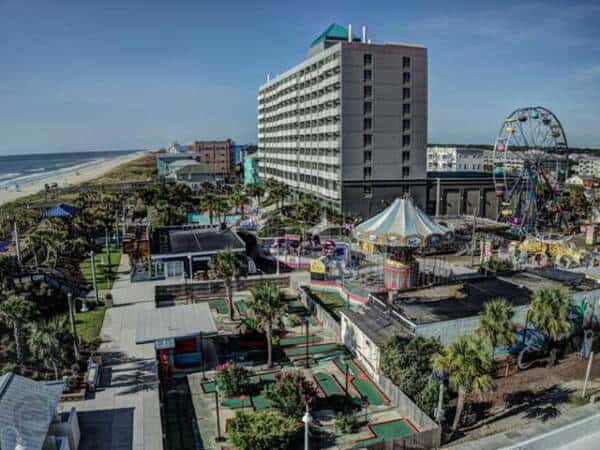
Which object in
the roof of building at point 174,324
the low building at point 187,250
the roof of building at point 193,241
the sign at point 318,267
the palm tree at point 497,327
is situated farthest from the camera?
the roof of building at point 193,241

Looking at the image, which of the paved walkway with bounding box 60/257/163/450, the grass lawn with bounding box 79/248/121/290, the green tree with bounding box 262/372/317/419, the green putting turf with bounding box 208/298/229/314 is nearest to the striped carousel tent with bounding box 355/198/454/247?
the green putting turf with bounding box 208/298/229/314

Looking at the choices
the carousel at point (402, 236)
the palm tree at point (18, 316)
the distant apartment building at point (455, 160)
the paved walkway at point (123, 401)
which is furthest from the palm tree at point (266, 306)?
the distant apartment building at point (455, 160)

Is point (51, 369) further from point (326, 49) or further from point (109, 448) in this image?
point (326, 49)

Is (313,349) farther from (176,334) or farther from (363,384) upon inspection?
(176,334)

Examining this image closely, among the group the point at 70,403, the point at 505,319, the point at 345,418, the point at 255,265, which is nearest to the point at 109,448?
the point at 70,403

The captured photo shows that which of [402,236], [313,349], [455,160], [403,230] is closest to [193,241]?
[403,230]

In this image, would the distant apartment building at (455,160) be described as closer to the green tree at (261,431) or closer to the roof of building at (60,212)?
the roof of building at (60,212)

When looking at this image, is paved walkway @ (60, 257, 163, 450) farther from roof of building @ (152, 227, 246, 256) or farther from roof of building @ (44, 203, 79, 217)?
roof of building @ (44, 203, 79, 217)
